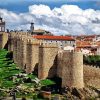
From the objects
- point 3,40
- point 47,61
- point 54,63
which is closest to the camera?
point 47,61

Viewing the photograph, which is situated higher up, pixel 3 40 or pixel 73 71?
pixel 3 40

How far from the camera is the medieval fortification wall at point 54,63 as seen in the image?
46.2 m

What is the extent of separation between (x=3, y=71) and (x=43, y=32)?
3678cm

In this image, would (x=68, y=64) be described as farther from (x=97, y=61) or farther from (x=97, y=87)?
(x=97, y=61)

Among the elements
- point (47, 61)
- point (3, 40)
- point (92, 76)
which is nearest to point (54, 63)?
point (47, 61)

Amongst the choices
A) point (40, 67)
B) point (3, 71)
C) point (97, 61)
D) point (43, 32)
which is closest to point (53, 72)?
point (40, 67)

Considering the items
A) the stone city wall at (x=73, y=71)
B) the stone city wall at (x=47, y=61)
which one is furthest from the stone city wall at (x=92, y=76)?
the stone city wall at (x=47, y=61)

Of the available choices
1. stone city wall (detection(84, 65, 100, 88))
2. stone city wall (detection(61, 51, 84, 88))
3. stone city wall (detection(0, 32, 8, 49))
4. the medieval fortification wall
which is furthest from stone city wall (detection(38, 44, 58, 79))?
stone city wall (detection(0, 32, 8, 49))

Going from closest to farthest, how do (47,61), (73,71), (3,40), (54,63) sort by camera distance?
(73,71)
(47,61)
(54,63)
(3,40)

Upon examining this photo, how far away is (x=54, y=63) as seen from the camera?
162ft

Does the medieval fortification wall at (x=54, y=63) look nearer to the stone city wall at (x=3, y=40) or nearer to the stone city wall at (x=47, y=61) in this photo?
the stone city wall at (x=47, y=61)

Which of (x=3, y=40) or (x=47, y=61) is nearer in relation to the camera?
(x=47, y=61)

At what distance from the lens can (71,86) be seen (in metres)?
45.9

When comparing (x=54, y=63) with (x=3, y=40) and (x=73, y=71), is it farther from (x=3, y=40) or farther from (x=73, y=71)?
(x=3, y=40)
